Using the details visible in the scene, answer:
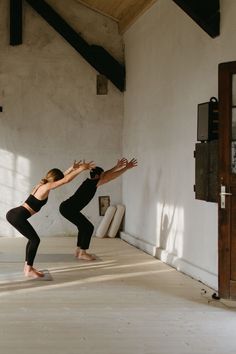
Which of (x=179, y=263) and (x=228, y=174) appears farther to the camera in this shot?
(x=179, y=263)

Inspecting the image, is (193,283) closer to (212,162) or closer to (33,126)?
(212,162)

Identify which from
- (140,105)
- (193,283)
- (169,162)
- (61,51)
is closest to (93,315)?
(193,283)

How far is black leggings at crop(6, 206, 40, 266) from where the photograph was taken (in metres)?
6.08

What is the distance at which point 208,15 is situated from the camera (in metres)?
5.60

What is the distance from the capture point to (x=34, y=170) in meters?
10.0

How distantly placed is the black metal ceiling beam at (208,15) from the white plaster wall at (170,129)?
79mm

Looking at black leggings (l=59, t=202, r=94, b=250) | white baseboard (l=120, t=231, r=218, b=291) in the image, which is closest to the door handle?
white baseboard (l=120, t=231, r=218, b=291)

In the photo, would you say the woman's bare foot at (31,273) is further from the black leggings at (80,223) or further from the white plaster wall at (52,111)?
the white plaster wall at (52,111)

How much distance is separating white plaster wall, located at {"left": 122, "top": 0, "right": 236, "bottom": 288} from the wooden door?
39 centimetres

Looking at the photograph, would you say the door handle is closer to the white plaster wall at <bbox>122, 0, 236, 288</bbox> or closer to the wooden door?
the wooden door

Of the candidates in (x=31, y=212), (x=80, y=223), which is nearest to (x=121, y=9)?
(x=80, y=223)

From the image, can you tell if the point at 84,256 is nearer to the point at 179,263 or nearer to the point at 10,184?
the point at 179,263

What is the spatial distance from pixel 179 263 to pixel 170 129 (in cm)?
169

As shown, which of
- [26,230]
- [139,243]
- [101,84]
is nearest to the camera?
[26,230]
